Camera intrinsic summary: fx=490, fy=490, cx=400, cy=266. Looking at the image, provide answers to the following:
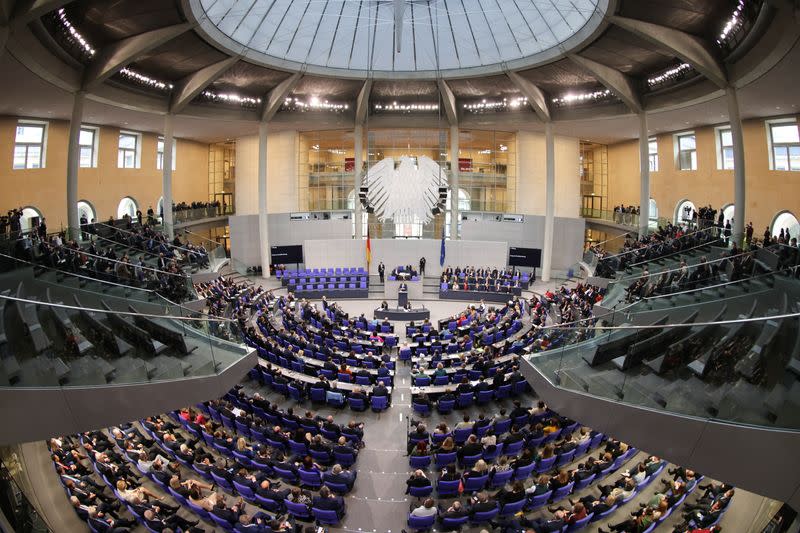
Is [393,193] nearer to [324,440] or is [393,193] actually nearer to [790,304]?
[324,440]

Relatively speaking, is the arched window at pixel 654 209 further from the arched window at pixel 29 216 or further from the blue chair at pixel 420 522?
the arched window at pixel 29 216

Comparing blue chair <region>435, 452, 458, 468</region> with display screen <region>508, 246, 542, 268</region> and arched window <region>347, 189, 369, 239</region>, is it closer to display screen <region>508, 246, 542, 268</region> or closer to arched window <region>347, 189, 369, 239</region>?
display screen <region>508, 246, 542, 268</region>

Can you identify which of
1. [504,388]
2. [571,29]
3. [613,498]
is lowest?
[613,498]

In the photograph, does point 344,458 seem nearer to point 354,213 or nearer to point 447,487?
point 447,487

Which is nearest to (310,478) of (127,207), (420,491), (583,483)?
(420,491)

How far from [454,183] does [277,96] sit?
474 inches

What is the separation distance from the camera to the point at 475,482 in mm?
9859

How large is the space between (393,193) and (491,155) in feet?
68.5

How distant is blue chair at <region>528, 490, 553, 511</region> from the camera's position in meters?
9.28

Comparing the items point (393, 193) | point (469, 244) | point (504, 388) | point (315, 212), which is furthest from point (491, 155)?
point (504, 388)

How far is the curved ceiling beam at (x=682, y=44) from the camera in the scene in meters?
17.2

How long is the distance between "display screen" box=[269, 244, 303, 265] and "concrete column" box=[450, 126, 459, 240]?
33.1 feet

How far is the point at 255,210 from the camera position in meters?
36.0

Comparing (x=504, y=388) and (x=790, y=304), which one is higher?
(x=790, y=304)
